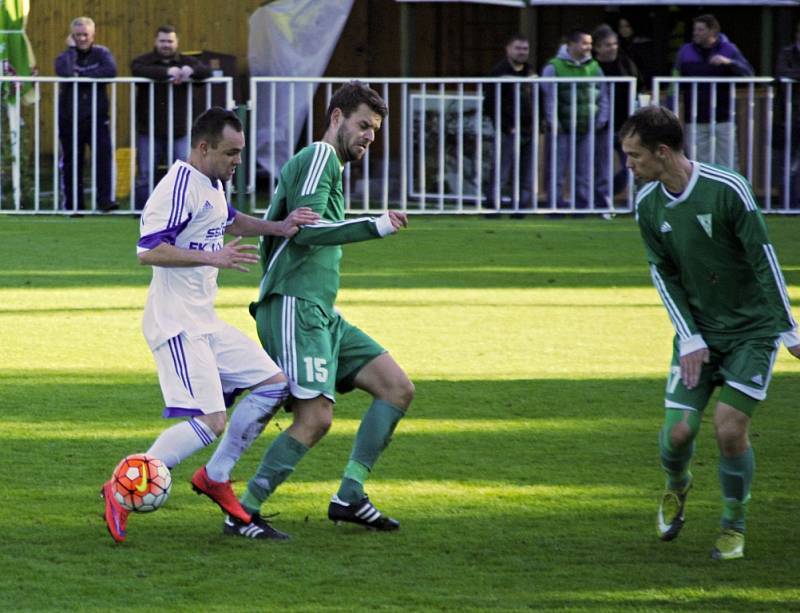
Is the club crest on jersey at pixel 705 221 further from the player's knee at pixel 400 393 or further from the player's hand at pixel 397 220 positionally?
the player's knee at pixel 400 393

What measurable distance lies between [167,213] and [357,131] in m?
0.83

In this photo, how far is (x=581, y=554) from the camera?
6023mm

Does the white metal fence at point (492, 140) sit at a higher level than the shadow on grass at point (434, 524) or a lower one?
higher

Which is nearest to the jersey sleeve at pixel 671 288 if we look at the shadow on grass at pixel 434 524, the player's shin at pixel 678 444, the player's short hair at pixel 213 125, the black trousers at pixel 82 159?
the player's shin at pixel 678 444

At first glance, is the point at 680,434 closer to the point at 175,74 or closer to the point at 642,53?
the point at 175,74

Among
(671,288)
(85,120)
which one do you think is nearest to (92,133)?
(85,120)

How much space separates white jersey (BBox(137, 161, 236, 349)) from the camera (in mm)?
6059

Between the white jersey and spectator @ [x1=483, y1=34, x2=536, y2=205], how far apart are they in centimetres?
1164

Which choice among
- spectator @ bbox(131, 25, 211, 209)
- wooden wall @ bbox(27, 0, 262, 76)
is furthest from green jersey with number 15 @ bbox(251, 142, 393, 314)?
wooden wall @ bbox(27, 0, 262, 76)

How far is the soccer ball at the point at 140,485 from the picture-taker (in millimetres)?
5969

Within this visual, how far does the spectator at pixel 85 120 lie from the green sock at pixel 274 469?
38.2 feet

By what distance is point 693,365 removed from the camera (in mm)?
5914

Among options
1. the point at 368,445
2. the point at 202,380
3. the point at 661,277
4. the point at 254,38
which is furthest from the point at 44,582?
the point at 254,38

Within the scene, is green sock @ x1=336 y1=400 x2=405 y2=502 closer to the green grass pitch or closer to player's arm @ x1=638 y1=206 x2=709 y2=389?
the green grass pitch
